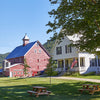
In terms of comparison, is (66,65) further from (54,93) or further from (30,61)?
(54,93)

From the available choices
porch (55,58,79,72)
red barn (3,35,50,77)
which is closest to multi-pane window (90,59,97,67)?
porch (55,58,79,72)

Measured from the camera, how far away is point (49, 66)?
18750 millimetres

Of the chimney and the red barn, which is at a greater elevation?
the chimney

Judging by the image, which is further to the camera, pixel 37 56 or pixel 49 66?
pixel 37 56

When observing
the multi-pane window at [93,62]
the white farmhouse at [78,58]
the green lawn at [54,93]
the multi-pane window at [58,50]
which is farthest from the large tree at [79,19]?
the multi-pane window at [58,50]

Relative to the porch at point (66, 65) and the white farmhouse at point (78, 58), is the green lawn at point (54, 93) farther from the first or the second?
the porch at point (66, 65)

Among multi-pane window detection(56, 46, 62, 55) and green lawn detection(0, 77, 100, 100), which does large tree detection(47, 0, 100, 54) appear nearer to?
green lawn detection(0, 77, 100, 100)

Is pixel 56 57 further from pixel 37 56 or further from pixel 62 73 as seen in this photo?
pixel 37 56

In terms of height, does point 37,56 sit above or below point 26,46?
below

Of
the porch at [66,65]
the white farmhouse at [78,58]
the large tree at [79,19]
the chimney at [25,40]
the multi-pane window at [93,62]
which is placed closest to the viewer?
the large tree at [79,19]

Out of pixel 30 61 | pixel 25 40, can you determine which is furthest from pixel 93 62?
pixel 25 40

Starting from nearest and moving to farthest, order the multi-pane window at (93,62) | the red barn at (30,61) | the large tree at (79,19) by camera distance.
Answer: the large tree at (79,19), the multi-pane window at (93,62), the red barn at (30,61)

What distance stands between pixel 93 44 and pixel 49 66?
22.8 feet

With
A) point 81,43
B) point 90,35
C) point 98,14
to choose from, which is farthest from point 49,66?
point 98,14
